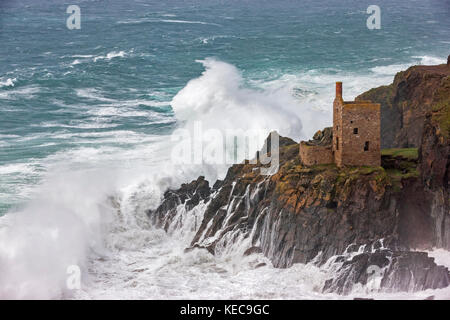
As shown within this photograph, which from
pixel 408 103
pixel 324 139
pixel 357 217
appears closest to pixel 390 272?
pixel 357 217

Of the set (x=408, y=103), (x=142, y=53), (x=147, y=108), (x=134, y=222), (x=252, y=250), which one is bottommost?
(x=134, y=222)

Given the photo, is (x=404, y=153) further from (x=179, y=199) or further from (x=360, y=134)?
(x=179, y=199)

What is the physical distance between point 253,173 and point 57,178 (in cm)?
1667

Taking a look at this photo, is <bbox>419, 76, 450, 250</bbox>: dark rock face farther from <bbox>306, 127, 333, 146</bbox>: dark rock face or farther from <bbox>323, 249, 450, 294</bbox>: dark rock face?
<bbox>306, 127, 333, 146</bbox>: dark rock face

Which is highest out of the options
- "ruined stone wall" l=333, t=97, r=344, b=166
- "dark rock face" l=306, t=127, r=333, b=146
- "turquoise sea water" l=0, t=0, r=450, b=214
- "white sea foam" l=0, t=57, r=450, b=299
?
"ruined stone wall" l=333, t=97, r=344, b=166

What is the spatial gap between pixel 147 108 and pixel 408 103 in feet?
108

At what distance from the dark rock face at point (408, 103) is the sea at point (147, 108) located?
35.7ft

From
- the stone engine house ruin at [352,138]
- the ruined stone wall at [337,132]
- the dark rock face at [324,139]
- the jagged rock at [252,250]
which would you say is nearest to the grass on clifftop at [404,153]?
the dark rock face at [324,139]

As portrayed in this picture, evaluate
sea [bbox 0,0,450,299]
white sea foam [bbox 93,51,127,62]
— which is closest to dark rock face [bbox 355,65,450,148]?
sea [bbox 0,0,450,299]

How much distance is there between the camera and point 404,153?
191 feet

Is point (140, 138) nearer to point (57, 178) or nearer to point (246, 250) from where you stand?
point (57, 178)

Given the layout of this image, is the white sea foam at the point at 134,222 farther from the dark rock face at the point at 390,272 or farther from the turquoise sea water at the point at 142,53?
the turquoise sea water at the point at 142,53

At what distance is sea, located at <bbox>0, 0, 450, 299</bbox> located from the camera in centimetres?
5372

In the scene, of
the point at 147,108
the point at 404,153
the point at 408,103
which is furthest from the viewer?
the point at 147,108
